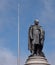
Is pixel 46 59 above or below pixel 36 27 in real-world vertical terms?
below

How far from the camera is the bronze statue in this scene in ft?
90.7

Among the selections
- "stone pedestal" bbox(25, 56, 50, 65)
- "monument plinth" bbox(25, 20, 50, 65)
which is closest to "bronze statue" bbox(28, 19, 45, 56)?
"monument plinth" bbox(25, 20, 50, 65)

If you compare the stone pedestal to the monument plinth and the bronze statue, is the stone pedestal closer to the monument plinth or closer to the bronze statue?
the monument plinth

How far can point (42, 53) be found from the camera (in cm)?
2748

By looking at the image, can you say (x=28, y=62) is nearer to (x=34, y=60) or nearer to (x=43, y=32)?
(x=34, y=60)

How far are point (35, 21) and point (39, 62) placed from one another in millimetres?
3620

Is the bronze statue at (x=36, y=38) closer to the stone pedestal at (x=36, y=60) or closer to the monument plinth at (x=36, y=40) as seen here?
the monument plinth at (x=36, y=40)

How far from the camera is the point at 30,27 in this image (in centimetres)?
2808

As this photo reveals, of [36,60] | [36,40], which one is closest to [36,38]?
[36,40]

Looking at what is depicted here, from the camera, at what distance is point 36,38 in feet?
90.9

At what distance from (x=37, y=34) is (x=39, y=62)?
262 cm

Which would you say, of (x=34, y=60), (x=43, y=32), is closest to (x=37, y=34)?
(x=43, y=32)

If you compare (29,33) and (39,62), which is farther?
(29,33)

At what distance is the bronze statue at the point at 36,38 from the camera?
2764 centimetres
